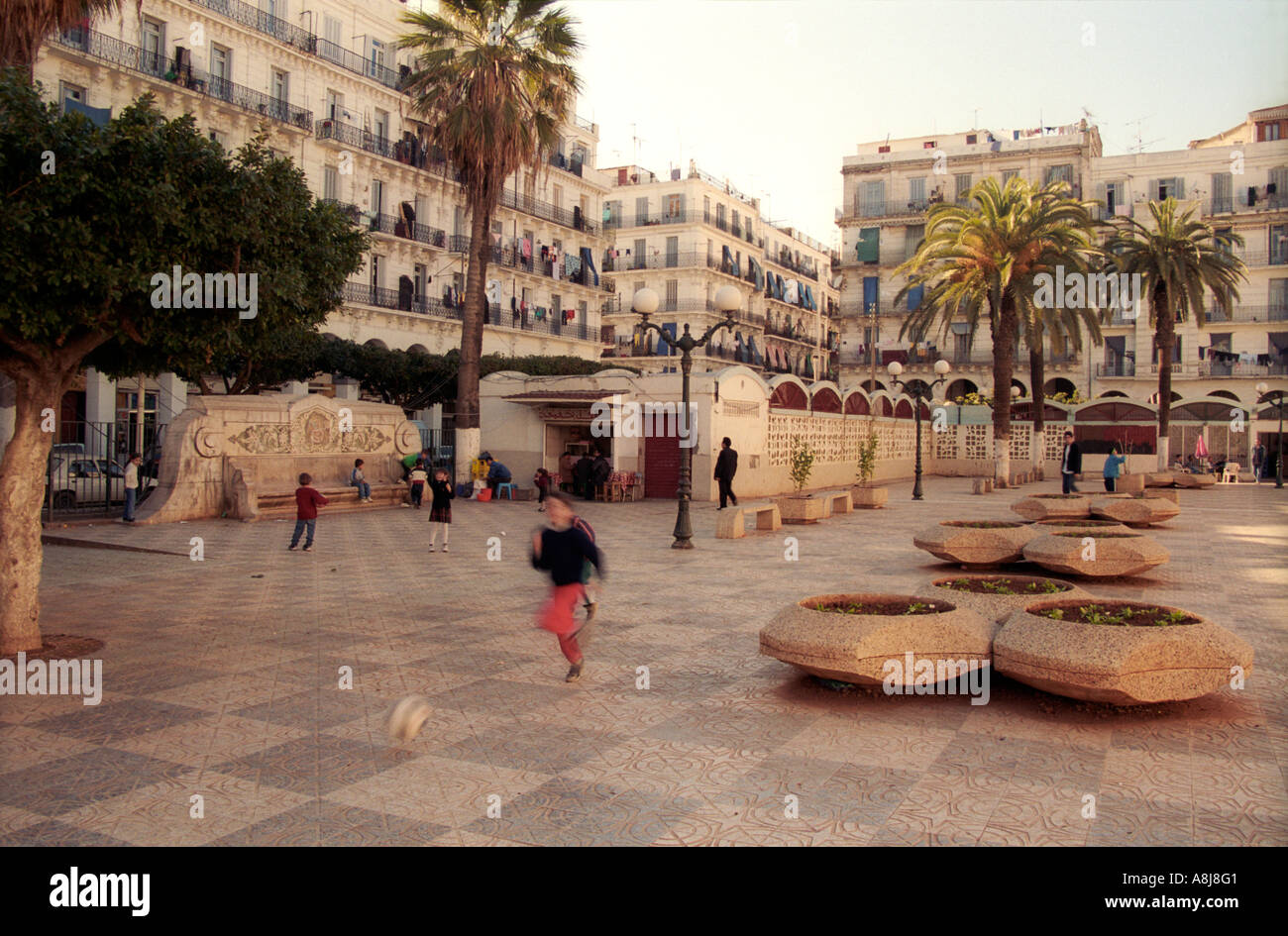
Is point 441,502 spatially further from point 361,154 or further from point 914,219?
point 914,219

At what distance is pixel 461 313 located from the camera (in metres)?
40.2

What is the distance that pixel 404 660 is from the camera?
24.6 ft

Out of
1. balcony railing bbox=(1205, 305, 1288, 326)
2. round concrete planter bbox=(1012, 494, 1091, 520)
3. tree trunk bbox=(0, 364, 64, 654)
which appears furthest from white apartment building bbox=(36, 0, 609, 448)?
balcony railing bbox=(1205, 305, 1288, 326)

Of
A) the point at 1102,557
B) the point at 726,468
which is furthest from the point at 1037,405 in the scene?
the point at 1102,557

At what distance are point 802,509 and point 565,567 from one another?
12.7 meters

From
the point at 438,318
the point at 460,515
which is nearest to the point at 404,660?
the point at 460,515

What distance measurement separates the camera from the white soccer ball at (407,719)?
5266 mm

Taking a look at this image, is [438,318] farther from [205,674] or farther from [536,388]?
[205,674]

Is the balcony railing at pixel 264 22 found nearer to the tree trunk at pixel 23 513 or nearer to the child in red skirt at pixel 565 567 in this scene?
the tree trunk at pixel 23 513

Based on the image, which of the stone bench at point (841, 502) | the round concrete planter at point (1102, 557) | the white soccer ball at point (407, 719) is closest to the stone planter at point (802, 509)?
the stone bench at point (841, 502)

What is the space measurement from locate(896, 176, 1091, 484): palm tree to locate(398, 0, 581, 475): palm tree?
39.3ft

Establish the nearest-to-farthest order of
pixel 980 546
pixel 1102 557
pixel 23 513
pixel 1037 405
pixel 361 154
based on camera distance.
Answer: pixel 23 513, pixel 1102 557, pixel 980 546, pixel 1037 405, pixel 361 154

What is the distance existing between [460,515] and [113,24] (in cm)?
2032
